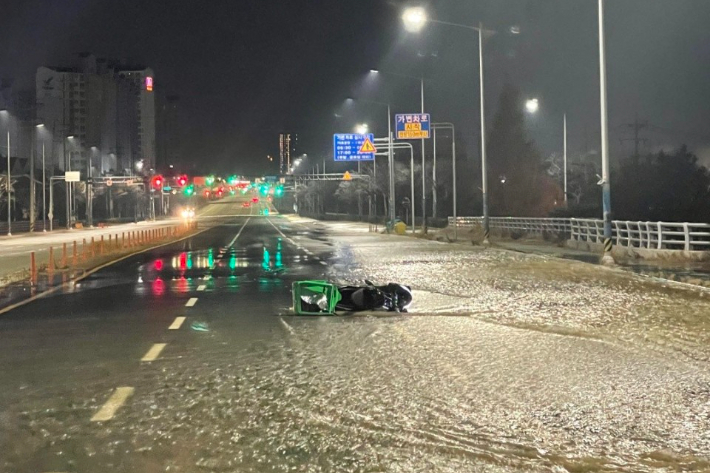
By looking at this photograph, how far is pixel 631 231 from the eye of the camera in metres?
34.5

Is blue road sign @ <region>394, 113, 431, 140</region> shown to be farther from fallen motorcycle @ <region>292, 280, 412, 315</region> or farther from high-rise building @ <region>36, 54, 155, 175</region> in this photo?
high-rise building @ <region>36, 54, 155, 175</region>

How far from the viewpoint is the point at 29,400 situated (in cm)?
852

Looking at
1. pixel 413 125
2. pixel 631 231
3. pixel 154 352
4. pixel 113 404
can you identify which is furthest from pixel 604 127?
pixel 413 125

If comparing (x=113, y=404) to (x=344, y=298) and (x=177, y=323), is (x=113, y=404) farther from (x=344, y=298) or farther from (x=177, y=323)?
(x=344, y=298)

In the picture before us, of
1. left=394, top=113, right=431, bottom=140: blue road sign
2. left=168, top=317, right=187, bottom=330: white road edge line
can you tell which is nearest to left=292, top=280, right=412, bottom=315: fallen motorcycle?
left=168, top=317, right=187, bottom=330: white road edge line

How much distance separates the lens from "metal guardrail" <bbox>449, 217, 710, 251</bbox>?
31156 millimetres

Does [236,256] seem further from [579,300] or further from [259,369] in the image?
[259,369]

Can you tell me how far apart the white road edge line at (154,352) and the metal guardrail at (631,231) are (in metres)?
23.1

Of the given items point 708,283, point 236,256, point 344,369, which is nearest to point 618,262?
point 708,283

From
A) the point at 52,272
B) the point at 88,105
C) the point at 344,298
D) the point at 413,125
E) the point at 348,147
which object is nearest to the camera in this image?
the point at 344,298

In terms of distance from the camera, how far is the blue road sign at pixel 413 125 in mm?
56281

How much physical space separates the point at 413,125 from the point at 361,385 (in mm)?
48392

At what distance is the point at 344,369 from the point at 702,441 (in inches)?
176

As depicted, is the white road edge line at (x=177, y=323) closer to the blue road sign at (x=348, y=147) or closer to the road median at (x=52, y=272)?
the road median at (x=52, y=272)
